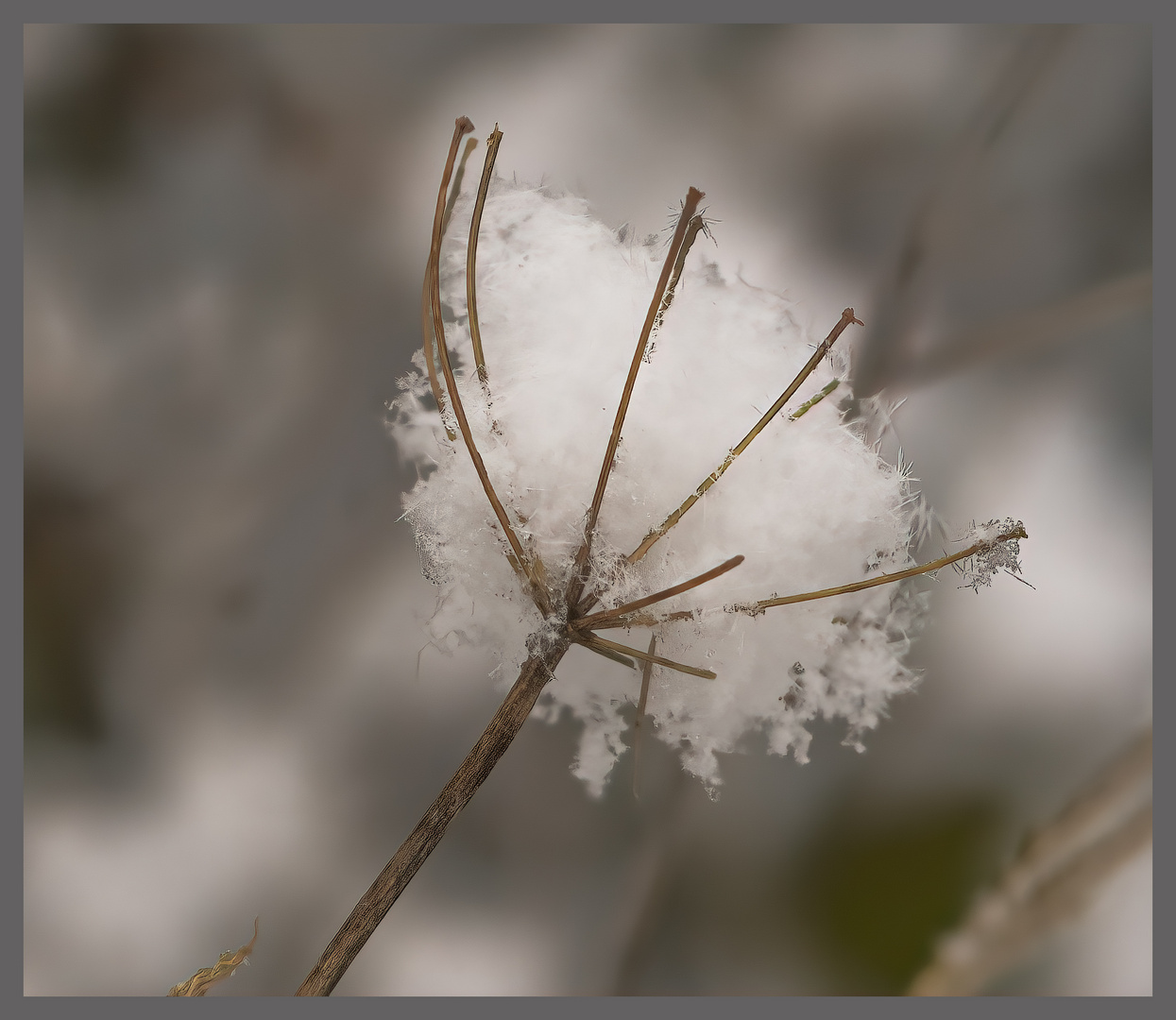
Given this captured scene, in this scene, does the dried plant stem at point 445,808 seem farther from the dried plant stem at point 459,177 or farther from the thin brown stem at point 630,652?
the dried plant stem at point 459,177

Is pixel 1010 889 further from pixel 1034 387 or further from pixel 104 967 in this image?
pixel 104 967

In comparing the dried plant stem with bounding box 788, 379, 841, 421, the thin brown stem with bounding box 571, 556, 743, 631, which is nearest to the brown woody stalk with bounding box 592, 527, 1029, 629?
the thin brown stem with bounding box 571, 556, 743, 631

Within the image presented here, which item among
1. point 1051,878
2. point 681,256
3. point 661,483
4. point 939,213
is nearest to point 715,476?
point 661,483

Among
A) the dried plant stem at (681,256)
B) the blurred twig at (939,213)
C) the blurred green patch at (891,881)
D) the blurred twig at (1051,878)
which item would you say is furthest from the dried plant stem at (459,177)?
the blurred twig at (1051,878)

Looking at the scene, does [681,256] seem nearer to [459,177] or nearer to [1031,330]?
[459,177]

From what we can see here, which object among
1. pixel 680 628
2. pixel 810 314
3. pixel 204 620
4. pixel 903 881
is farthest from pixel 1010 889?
pixel 204 620

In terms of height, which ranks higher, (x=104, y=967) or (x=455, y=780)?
(x=455, y=780)
